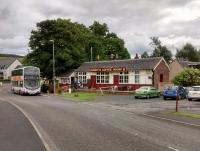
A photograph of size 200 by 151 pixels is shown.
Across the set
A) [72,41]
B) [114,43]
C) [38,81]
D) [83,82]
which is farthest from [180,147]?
[114,43]

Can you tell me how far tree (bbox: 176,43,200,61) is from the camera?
126 meters

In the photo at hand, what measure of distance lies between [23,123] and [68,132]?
15.9 ft

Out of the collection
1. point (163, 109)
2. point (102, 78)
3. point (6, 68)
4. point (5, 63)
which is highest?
point (5, 63)

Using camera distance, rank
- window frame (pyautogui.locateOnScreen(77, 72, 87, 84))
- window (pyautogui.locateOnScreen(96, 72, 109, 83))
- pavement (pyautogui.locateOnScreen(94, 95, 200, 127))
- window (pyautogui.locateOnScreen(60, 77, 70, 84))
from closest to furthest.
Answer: pavement (pyautogui.locateOnScreen(94, 95, 200, 127)) < window (pyautogui.locateOnScreen(96, 72, 109, 83)) < window frame (pyautogui.locateOnScreen(77, 72, 87, 84)) < window (pyautogui.locateOnScreen(60, 77, 70, 84))

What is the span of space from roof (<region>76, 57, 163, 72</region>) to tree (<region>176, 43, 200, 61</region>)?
53250 millimetres

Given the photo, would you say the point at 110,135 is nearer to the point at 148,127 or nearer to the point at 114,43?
the point at 148,127

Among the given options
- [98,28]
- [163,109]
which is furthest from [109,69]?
[98,28]

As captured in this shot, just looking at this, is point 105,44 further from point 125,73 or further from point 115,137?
point 115,137

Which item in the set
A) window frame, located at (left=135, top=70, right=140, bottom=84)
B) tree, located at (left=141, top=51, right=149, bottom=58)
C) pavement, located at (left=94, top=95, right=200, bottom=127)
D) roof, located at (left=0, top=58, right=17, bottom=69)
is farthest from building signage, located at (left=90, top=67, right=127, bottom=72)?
roof, located at (left=0, top=58, right=17, bottom=69)

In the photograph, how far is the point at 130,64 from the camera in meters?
69.8

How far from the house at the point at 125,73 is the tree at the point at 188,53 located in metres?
53.8

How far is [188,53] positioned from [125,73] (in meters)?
62.9

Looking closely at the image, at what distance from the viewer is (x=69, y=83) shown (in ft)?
267

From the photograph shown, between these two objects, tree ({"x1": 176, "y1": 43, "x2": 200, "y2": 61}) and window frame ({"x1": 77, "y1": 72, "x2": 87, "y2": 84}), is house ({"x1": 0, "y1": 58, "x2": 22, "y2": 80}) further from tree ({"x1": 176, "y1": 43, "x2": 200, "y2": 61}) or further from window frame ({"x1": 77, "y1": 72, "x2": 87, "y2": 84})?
window frame ({"x1": 77, "y1": 72, "x2": 87, "y2": 84})
